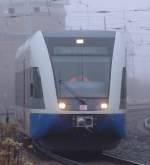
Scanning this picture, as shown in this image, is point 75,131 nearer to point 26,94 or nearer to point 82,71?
point 82,71

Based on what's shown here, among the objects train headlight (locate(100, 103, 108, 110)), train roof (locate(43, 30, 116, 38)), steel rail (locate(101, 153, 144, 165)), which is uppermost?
train roof (locate(43, 30, 116, 38))

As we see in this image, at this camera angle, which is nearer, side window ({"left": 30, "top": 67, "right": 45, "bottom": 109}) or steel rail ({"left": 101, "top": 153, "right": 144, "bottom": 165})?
→ steel rail ({"left": 101, "top": 153, "right": 144, "bottom": 165})

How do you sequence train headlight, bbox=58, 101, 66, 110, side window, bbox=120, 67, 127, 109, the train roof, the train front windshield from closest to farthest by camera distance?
train headlight, bbox=58, 101, 66, 110 < the train front windshield < side window, bbox=120, 67, 127, 109 < the train roof

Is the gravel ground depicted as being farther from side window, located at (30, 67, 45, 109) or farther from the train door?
side window, located at (30, 67, 45, 109)

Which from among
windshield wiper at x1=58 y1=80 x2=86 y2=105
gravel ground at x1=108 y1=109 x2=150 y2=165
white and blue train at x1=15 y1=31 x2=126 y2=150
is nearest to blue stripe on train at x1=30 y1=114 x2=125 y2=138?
white and blue train at x1=15 y1=31 x2=126 y2=150

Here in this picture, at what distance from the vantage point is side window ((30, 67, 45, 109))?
1521cm

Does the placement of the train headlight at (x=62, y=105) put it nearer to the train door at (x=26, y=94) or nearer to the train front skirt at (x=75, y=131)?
the train front skirt at (x=75, y=131)

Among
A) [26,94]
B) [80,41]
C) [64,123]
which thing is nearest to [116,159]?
[64,123]

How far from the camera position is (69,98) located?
14992 millimetres

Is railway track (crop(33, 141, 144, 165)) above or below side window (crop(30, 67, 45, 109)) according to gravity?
below

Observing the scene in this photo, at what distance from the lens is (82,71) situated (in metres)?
15.4

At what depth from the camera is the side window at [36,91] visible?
15211 millimetres

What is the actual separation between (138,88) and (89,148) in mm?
65678

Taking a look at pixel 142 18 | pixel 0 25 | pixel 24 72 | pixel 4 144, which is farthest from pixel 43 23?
pixel 4 144
